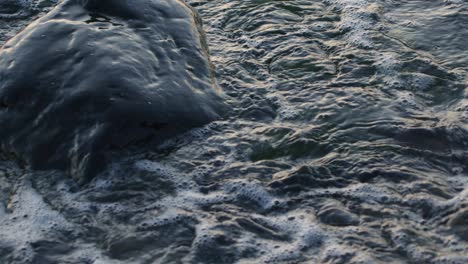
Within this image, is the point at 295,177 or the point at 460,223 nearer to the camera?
the point at 460,223

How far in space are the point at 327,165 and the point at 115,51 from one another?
74.5 inches

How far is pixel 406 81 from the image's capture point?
19.1 feet

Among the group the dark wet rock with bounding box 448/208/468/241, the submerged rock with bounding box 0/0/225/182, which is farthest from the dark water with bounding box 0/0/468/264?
the submerged rock with bounding box 0/0/225/182

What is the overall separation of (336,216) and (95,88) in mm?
2036

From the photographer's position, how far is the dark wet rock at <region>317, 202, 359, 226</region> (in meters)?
4.38

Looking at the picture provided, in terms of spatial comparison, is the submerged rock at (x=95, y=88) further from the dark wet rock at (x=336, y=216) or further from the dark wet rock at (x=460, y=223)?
the dark wet rock at (x=460, y=223)

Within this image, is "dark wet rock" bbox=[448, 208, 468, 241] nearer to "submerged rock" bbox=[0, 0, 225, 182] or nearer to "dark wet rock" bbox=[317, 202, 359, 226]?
"dark wet rock" bbox=[317, 202, 359, 226]

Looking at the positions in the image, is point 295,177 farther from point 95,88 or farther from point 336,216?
point 95,88

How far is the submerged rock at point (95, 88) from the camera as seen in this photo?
5062 mm

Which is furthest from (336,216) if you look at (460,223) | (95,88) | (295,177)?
(95,88)

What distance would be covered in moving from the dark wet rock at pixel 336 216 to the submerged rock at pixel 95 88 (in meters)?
1.36

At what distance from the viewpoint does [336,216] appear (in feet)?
14.5

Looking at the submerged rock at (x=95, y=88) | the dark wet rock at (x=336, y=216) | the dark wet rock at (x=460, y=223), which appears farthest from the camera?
the submerged rock at (x=95, y=88)

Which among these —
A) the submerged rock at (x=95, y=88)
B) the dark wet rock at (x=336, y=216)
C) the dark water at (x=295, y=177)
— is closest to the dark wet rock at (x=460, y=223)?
the dark water at (x=295, y=177)
